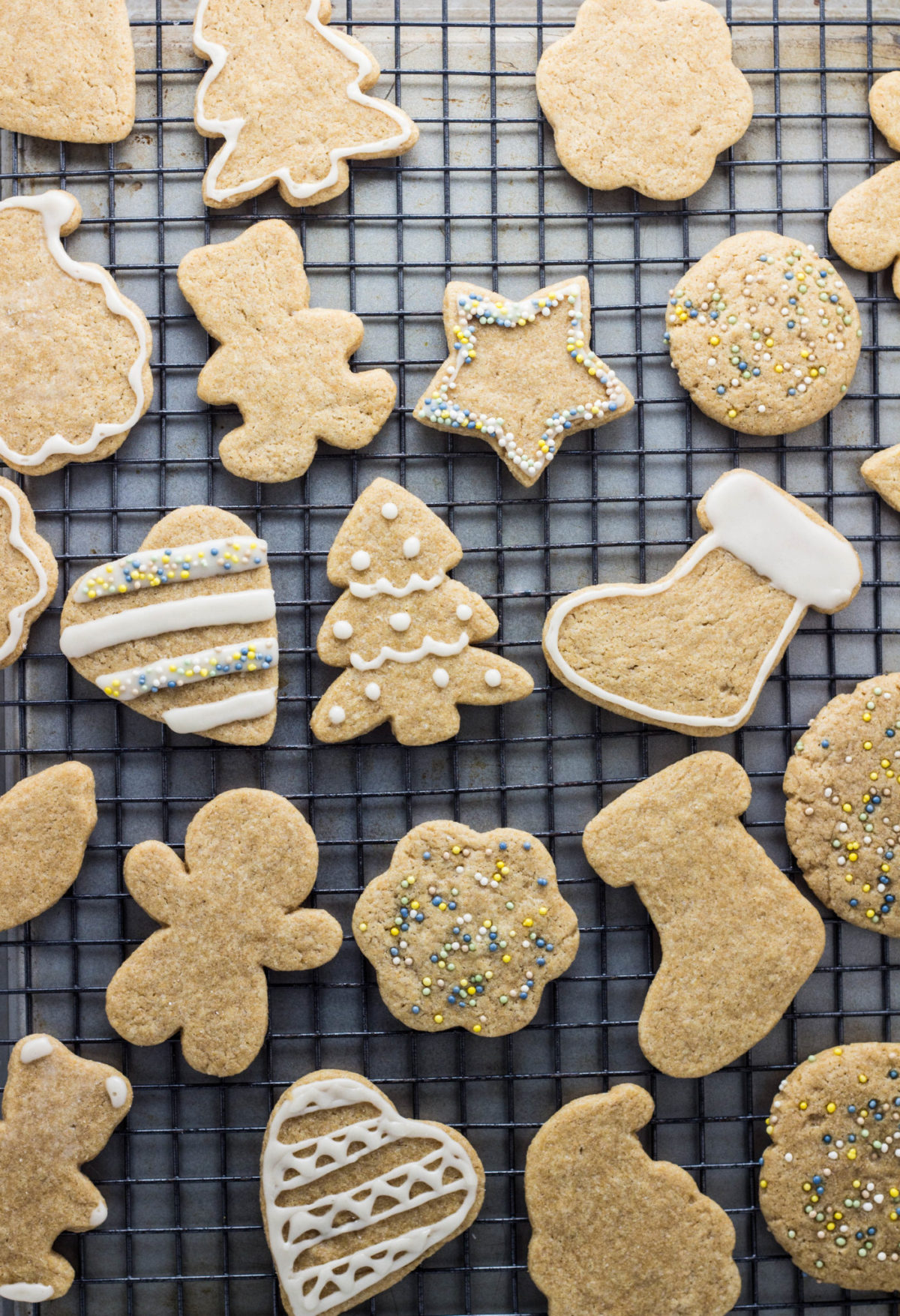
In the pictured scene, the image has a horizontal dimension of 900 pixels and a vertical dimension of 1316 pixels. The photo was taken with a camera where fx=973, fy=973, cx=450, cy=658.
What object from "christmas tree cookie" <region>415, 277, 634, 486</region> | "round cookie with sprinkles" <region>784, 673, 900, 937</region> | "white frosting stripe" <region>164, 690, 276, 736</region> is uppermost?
"christmas tree cookie" <region>415, 277, 634, 486</region>

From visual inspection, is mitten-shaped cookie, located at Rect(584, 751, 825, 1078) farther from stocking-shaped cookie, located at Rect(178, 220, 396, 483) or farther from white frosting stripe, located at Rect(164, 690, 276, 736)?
stocking-shaped cookie, located at Rect(178, 220, 396, 483)

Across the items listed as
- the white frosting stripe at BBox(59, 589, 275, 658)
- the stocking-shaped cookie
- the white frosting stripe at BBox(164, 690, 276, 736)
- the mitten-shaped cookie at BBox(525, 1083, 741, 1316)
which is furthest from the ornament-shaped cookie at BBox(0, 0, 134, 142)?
the mitten-shaped cookie at BBox(525, 1083, 741, 1316)

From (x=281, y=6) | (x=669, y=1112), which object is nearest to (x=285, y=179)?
(x=281, y=6)

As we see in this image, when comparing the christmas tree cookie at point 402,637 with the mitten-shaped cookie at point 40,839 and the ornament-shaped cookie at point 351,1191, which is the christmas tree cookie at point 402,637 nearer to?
the mitten-shaped cookie at point 40,839

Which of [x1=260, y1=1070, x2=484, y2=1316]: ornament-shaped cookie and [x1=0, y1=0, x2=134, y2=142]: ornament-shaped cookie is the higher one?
[x1=0, y1=0, x2=134, y2=142]: ornament-shaped cookie

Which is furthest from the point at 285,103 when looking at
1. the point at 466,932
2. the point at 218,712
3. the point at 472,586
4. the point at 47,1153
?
the point at 47,1153

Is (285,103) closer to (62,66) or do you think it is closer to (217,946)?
(62,66)
